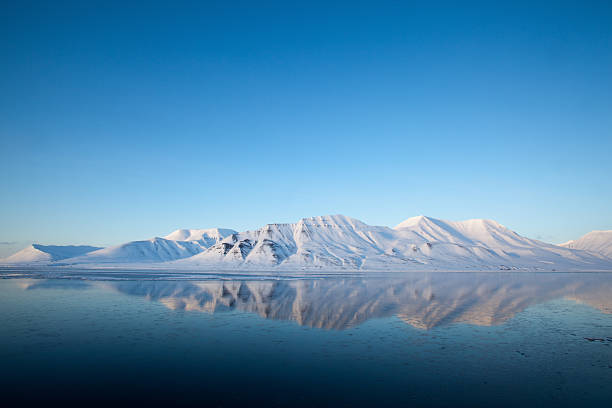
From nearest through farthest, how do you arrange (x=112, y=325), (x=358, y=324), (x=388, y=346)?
(x=388, y=346) < (x=112, y=325) < (x=358, y=324)

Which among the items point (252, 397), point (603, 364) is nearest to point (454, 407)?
point (252, 397)

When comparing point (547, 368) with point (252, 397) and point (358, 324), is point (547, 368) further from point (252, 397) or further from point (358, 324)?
point (252, 397)

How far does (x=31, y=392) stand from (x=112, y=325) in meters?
14.4

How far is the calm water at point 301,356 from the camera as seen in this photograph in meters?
15.2

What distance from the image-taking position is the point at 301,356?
20.8m

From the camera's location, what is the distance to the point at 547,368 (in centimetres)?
1931

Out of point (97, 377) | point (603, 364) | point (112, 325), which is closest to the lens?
point (97, 377)

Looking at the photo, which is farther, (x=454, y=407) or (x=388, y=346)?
(x=388, y=346)

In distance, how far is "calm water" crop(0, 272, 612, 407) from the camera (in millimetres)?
15172

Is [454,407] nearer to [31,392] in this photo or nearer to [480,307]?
[31,392]

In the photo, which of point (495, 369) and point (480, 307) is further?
point (480, 307)

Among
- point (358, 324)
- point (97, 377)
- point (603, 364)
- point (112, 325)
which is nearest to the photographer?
point (97, 377)

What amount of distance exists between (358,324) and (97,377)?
19.9 metres

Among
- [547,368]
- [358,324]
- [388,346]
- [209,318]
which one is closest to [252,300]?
[209,318]
